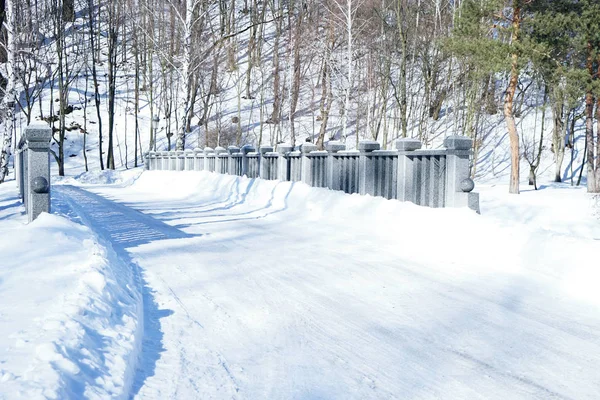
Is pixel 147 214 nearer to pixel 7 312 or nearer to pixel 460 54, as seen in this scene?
pixel 7 312

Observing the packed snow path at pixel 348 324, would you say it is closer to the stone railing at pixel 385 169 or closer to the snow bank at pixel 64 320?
the snow bank at pixel 64 320

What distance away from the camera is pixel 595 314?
4.86 metres

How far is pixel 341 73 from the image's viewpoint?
29.8m

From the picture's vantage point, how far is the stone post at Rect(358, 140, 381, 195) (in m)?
11.4

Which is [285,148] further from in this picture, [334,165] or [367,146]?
[367,146]

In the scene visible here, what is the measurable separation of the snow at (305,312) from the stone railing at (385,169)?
559 mm

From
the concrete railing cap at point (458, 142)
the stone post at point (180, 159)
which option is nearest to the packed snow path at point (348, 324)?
the concrete railing cap at point (458, 142)

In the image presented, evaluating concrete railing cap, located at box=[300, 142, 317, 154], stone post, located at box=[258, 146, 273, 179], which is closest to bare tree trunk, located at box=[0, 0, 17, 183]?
stone post, located at box=[258, 146, 273, 179]

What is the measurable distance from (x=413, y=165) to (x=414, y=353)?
6.56 m

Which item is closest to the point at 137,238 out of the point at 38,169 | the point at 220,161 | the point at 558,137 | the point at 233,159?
the point at 38,169

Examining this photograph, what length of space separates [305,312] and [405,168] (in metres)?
5.99

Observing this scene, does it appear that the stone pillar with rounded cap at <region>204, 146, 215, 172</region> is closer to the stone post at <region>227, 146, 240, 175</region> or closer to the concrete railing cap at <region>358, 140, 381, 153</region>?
the stone post at <region>227, 146, 240, 175</region>

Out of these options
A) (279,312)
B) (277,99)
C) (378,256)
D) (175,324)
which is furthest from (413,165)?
(277,99)

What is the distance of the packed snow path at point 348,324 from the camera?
3.31 metres
